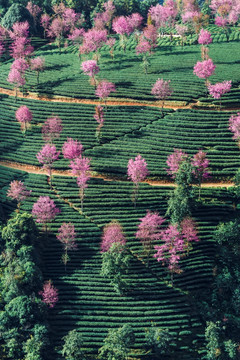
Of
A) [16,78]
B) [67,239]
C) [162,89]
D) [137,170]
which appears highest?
[16,78]

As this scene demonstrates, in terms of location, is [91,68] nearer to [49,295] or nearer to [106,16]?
[106,16]

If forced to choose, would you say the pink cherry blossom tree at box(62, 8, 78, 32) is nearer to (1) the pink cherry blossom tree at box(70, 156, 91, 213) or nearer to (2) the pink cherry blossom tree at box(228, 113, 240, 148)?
(1) the pink cherry blossom tree at box(70, 156, 91, 213)

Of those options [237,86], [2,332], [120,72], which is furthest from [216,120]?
[2,332]

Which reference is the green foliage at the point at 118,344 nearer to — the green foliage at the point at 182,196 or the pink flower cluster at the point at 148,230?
the pink flower cluster at the point at 148,230

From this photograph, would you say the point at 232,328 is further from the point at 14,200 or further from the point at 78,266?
the point at 14,200

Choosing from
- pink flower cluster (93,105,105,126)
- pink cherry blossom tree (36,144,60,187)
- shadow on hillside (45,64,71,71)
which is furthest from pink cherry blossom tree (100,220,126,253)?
shadow on hillside (45,64,71,71)

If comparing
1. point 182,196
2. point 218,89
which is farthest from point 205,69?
point 182,196
